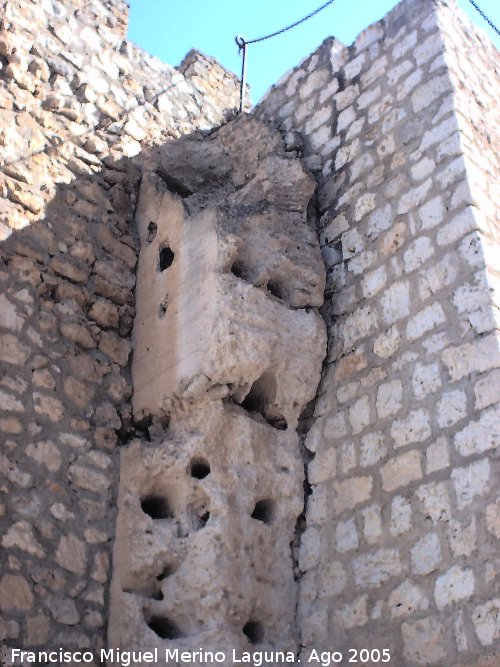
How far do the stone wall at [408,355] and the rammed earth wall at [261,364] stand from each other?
1 centimetres

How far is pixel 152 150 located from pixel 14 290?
165 cm

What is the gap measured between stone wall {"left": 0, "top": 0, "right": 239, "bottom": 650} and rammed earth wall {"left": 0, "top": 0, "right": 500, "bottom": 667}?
1cm

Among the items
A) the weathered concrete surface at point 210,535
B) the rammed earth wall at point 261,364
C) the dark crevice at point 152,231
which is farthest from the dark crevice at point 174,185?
the weathered concrete surface at point 210,535

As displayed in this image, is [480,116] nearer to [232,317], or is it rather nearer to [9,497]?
[232,317]

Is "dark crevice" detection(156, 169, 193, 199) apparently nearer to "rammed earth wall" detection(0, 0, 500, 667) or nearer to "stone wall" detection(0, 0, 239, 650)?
"rammed earth wall" detection(0, 0, 500, 667)

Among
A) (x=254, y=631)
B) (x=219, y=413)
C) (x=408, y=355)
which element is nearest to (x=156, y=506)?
(x=219, y=413)

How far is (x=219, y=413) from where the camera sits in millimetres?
4051

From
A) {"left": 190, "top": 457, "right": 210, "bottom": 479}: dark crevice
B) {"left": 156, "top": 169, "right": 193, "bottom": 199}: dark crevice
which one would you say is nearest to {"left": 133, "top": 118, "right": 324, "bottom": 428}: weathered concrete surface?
{"left": 156, "top": 169, "right": 193, "bottom": 199}: dark crevice

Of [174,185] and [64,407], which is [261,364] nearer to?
Answer: [64,407]

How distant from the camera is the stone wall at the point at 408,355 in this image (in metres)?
3.41

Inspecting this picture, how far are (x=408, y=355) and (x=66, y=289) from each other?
5.85 ft

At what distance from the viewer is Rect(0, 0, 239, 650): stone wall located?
362cm

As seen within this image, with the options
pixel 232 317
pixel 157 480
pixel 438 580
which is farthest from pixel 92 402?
→ pixel 438 580

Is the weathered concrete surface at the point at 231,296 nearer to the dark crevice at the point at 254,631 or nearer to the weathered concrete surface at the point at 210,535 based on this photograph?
the weathered concrete surface at the point at 210,535
